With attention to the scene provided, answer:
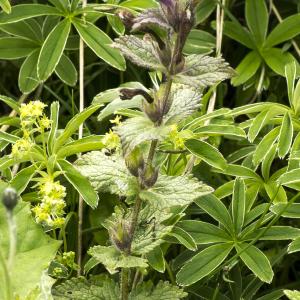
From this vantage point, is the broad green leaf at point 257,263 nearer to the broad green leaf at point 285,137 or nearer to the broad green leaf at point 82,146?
the broad green leaf at point 285,137

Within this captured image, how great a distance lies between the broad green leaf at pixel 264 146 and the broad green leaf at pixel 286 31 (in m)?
0.39

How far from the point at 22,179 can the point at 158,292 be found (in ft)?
1.20

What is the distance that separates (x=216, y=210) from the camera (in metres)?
1.40

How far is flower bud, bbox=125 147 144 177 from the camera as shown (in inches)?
41.6

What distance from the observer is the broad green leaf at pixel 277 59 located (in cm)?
175

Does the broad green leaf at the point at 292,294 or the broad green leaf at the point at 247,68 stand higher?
the broad green leaf at the point at 247,68

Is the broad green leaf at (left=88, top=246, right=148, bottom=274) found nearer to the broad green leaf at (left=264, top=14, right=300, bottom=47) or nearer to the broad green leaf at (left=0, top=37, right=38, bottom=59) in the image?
the broad green leaf at (left=0, top=37, right=38, bottom=59)

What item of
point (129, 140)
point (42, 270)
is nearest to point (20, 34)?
point (42, 270)

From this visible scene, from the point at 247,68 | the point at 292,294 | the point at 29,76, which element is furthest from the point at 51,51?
the point at 292,294

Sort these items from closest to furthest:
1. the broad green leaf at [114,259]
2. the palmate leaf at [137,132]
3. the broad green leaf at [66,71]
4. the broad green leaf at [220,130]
Answer: the palmate leaf at [137,132], the broad green leaf at [114,259], the broad green leaf at [220,130], the broad green leaf at [66,71]

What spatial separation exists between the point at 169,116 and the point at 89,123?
77 centimetres

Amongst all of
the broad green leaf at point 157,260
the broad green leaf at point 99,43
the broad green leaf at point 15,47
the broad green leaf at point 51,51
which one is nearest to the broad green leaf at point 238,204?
the broad green leaf at point 157,260

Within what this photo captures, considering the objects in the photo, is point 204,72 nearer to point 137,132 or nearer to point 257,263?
point 137,132

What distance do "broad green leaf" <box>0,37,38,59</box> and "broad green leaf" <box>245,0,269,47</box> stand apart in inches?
22.5
